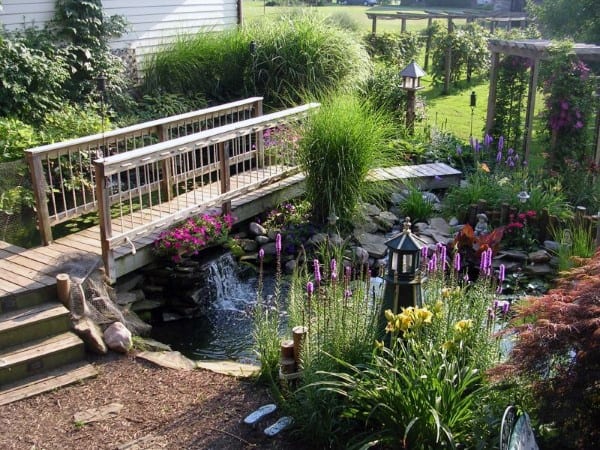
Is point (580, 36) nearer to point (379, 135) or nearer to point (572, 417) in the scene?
point (379, 135)

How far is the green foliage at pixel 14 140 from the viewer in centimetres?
657

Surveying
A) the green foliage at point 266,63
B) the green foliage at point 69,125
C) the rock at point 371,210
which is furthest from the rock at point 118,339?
the green foliage at point 266,63

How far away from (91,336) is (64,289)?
0.42 m

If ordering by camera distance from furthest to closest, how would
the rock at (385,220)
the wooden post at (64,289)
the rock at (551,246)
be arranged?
1. the rock at (385,220)
2. the rock at (551,246)
3. the wooden post at (64,289)

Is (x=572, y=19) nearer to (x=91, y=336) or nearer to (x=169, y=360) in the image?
(x=169, y=360)

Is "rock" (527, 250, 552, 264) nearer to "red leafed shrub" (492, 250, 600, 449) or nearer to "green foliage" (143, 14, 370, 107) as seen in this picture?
"red leafed shrub" (492, 250, 600, 449)

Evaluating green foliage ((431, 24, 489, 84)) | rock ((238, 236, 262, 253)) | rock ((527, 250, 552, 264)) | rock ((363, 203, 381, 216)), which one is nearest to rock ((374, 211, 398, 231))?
rock ((363, 203, 381, 216))

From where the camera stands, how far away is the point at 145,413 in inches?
155

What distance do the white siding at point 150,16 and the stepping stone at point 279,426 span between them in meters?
7.69

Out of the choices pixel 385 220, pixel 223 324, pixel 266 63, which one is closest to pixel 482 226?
pixel 385 220

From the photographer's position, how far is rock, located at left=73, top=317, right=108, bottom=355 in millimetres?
4625

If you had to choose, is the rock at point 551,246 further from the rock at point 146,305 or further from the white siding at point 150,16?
the white siding at point 150,16

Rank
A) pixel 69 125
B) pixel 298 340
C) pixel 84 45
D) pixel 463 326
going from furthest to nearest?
pixel 84 45 < pixel 69 125 < pixel 298 340 < pixel 463 326

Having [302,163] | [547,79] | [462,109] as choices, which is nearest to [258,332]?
[302,163]
